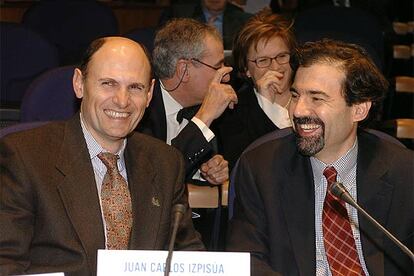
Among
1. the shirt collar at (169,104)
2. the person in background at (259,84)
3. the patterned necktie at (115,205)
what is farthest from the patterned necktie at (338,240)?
the shirt collar at (169,104)

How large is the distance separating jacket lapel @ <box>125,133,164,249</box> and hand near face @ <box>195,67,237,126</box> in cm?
102

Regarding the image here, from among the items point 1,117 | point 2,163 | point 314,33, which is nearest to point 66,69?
point 1,117

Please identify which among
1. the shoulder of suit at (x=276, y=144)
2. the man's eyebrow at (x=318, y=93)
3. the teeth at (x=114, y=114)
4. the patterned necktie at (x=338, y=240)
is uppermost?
the man's eyebrow at (x=318, y=93)

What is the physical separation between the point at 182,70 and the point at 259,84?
439 mm

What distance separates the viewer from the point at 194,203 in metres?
4.03

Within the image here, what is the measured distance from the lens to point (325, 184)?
345cm

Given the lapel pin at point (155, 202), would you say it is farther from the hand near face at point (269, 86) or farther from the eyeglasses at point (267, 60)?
the eyeglasses at point (267, 60)

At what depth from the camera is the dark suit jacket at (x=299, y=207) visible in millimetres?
3334

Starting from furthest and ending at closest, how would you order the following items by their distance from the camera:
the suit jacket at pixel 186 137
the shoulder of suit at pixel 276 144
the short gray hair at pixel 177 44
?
1. the short gray hair at pixel 177 44
2. the suit jacket at pixel 186 137
3. the shoulder of suit at pixel 276 144

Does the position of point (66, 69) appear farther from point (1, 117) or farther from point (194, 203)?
point (194, 203)

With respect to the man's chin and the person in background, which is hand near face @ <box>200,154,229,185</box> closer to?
the person in background

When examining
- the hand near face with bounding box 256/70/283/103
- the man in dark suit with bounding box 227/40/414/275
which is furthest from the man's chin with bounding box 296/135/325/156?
the hand near face with bounding box 256/70/283/103

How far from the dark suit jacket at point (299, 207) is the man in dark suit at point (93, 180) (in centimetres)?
25

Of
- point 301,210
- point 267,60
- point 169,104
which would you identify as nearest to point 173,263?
point 301,210
